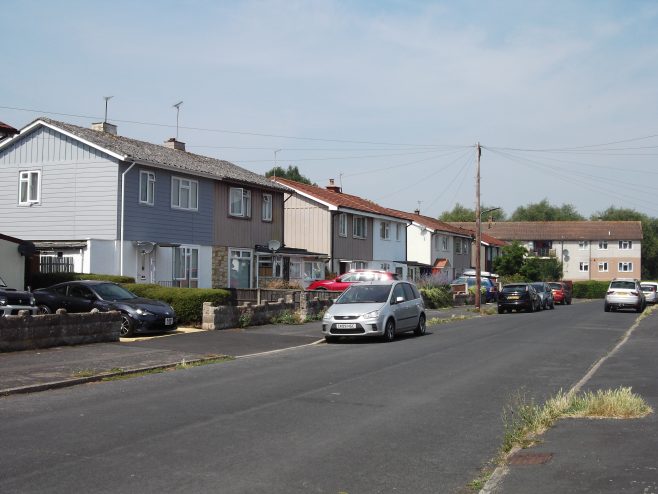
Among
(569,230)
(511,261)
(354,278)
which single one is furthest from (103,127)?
(569,230)

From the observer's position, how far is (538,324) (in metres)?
27.3

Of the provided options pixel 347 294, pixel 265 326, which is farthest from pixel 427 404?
pixel 265 326

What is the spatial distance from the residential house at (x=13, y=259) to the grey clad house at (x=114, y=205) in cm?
310

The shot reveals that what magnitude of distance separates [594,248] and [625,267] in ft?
14.3

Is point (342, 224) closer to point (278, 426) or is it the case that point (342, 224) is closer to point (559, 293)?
point (559, 293)

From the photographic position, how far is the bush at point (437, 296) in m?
37.4

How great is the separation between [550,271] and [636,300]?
46490mm

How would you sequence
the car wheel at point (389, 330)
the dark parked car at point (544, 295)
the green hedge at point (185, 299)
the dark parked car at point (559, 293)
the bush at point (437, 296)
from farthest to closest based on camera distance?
the dark parked car at point (559, 293), the dark parked car at point (544, 295), the bush at point (437, 296), the green hedge at point (185, 299), the car wheel at point (389, 330)

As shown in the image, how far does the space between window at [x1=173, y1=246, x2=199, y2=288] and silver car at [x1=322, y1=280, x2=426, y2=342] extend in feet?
35.9

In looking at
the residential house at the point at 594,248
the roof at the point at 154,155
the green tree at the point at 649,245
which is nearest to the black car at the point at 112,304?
the roof at the point at 154,155

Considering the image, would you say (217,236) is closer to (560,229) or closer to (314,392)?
(314,392)

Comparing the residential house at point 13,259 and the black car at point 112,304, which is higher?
the residential house at point 13,259

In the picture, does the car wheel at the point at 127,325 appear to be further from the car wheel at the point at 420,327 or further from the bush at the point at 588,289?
the bush at the point at 588,289

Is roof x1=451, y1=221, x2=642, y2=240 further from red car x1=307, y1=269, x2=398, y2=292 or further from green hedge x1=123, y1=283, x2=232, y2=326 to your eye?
green hedge x1=123, y1=283, x2=232, y2=326
